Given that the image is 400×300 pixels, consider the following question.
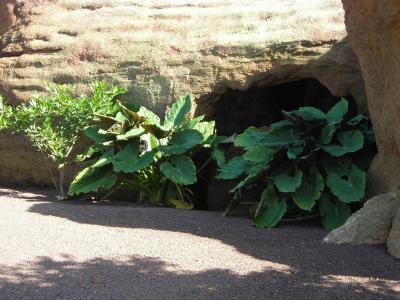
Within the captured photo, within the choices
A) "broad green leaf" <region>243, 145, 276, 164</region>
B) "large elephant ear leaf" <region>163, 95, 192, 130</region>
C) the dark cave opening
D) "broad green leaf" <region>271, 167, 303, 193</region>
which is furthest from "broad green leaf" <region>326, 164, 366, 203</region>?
"large elephant ear leaf" <region>163, 95, 192, 130</region>

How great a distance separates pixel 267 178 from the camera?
280 inches

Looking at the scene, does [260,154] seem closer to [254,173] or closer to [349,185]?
[254,173]

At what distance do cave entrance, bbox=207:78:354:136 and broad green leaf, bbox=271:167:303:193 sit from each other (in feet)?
7.73

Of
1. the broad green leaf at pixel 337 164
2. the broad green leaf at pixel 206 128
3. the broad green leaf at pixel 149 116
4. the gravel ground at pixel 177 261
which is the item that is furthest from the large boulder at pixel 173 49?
the gravel ground at pixel 177 261

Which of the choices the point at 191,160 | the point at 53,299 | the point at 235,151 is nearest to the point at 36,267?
the point at 53,299

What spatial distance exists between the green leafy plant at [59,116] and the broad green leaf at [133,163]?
34.2 inches

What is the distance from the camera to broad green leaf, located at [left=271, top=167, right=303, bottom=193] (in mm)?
6629

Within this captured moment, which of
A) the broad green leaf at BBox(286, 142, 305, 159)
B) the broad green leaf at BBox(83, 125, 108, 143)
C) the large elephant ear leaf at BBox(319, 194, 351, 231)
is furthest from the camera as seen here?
the broad green leaf at BBox(83, 125, 108, 143)

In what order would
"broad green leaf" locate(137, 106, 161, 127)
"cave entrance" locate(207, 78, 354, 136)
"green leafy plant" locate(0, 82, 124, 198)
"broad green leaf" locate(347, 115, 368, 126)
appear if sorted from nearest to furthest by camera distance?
"broad green leaf" locate(347, 115, 368, 126) → "broad green leaf" locate(137, 106, 161, 127) → "green leafy plant" locate(0, 82, 124, 198) → "cave entrance" locate(207, 78, 354, 136)

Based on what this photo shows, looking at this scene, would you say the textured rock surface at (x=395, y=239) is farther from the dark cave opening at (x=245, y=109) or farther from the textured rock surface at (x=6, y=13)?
the textured rock surface at (x=6, y=13)

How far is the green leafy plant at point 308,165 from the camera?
665 cm

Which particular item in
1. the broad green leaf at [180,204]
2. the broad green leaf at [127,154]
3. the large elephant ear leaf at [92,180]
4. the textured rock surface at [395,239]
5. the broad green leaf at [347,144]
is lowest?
the broad green leaf at [180,204]

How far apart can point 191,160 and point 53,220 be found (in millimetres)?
2040

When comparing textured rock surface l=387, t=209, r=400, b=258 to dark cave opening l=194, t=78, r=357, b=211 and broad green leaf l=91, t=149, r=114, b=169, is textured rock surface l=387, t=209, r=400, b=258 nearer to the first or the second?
dark cave opening l=194, t=78, r=357, b=211
